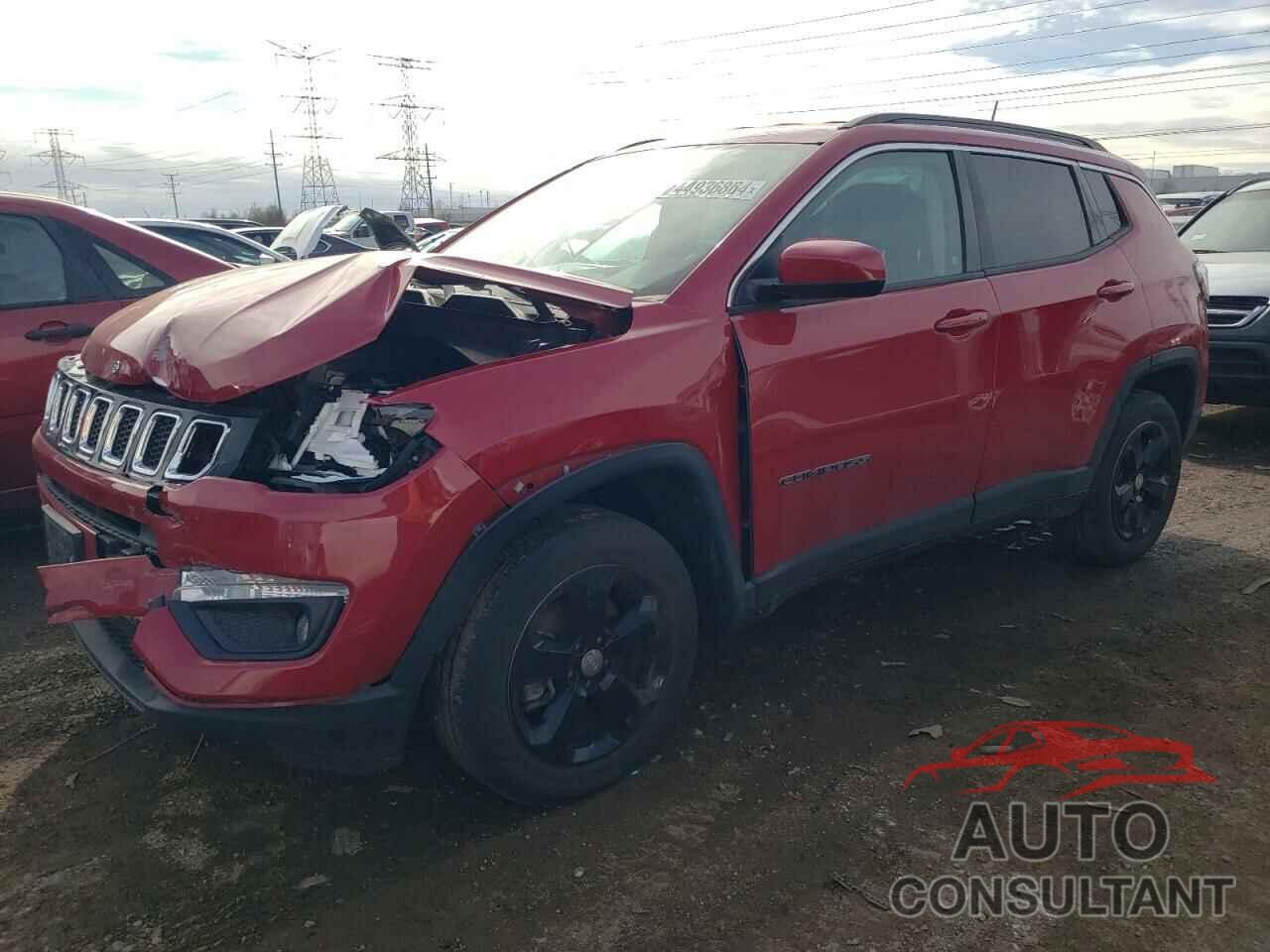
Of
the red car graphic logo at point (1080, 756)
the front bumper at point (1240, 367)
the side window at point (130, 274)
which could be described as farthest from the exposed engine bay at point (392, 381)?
the front bumper at point (1240, 367)

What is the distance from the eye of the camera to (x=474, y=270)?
266 centimetres

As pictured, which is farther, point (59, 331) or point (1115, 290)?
point (59, 331)

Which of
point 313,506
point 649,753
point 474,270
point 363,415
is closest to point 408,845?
point 649,753

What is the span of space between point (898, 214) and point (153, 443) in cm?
248

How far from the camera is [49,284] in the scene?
14.9 ft

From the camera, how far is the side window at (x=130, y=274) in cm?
467

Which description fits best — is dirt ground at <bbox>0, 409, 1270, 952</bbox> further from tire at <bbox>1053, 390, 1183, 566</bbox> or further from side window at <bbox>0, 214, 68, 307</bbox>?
side window at <bbox>0, 214, 68, 307</bbox>

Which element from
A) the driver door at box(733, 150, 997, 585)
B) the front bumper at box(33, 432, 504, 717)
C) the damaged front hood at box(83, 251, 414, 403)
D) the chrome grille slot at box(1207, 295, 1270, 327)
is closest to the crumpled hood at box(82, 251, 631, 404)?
the damaged front hood at box(83, 251, 414, 403)

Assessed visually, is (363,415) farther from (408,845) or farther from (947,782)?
(947,782)

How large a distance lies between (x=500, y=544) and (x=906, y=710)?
5.38ft

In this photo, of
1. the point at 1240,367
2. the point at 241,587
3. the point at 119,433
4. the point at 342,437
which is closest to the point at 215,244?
the point at 119,433

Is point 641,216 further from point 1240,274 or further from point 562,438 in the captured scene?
point 1240,274

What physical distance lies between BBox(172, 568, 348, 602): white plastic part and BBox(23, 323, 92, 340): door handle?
2.78 m

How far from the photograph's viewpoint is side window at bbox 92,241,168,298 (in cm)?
467
